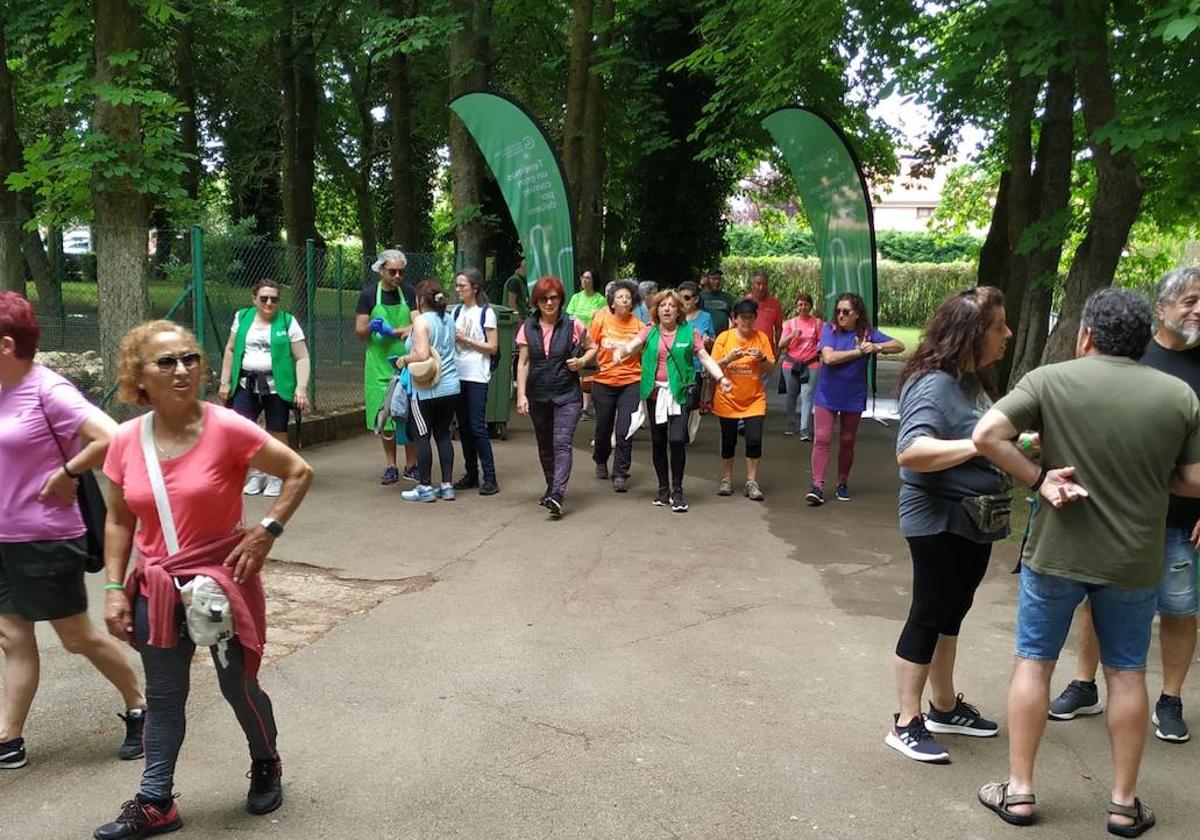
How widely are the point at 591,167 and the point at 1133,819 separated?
45.2ft

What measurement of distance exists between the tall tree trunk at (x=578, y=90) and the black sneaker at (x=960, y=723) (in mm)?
11484

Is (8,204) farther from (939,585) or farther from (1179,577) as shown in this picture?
(1179,577)

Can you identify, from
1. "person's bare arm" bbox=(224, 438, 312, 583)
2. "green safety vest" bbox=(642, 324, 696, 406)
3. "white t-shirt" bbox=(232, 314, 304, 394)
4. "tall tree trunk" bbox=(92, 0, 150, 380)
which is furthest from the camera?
"tall tree trunk" bbox=(92, 0, 150, 380)

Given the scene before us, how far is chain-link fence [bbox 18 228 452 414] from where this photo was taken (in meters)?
10.5

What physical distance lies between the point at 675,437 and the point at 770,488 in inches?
59.6

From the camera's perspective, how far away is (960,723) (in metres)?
4.48

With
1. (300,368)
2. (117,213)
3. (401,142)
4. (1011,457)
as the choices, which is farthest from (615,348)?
(401,142)

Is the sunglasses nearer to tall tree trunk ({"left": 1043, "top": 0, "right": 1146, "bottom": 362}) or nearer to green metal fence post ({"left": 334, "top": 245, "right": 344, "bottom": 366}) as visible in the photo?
tall tree trunk ({"left": 1043, "top": 0, "right": 1146, "bottom": 362})

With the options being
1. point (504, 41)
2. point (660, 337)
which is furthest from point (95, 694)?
point (504, 41)

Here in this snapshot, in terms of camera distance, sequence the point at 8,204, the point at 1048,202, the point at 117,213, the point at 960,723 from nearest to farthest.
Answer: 1. the point at 960,723
2. the point at 117,213
3. the point at 1048,202
4. the point at 8,204

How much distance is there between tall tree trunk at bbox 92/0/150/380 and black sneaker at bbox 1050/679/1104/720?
320 inches

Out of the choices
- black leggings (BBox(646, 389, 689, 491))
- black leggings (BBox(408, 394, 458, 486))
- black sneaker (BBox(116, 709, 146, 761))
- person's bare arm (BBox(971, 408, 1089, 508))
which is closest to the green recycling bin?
black leggings (BBox(408, 394, 458, 486))

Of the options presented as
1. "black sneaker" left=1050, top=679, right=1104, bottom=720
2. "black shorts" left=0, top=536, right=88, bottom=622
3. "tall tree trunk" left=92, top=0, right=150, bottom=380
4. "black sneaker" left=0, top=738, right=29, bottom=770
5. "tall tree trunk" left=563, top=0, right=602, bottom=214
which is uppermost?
"tall tree trunk" left=563, top=0, right=602, bottom=214

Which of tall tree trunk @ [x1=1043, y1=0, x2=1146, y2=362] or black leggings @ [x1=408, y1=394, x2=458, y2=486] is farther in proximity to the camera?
black leggings @ [x1=408, y1=394, x2=458, y2=486]
